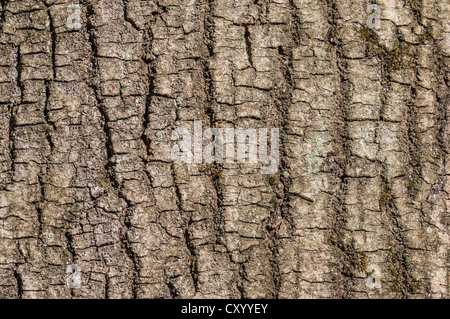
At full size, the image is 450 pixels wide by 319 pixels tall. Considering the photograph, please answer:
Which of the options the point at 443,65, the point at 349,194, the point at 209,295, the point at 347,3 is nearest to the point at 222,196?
the point at 209,295

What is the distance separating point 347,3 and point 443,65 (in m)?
0.44

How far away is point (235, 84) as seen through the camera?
164 cm

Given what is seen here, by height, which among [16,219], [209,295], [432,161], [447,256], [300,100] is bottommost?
[209,295]

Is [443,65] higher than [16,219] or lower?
higher

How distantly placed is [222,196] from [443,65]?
0.98m

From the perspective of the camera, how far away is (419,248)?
165 cm

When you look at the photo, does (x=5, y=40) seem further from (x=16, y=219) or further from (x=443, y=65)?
(x=443, y=65)

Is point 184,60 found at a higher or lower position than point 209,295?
higher

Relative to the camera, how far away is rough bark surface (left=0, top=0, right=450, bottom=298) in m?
1.60

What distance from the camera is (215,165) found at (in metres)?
1.62

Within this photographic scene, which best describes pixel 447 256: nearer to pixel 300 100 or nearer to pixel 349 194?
pixel 349 194

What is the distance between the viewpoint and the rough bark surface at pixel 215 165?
1.60 m

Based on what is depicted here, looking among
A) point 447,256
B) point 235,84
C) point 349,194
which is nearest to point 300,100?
point 235,84

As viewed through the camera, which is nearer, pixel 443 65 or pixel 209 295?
pixel 209 295
